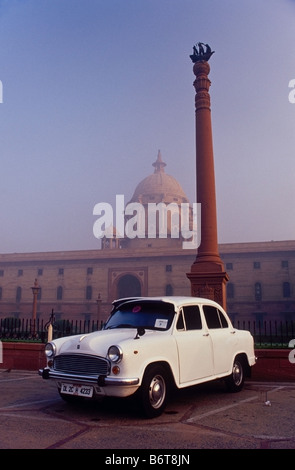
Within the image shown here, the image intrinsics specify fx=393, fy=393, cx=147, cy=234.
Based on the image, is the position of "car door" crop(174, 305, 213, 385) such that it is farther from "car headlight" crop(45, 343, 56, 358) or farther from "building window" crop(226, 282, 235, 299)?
"building window" crop(226, 282, 235, 299)

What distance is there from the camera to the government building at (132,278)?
42.4 metres

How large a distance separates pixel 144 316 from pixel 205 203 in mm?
9334

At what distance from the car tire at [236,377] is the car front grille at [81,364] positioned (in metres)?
2.49

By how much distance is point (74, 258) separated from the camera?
47500 mm

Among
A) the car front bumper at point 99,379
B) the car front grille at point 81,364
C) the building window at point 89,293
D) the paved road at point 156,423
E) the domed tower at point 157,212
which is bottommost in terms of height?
the paved road at point 156,423

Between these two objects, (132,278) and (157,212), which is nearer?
(132,278)

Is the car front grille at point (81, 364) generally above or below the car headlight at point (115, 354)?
below

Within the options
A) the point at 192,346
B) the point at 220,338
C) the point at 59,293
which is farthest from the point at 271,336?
the point at 59,293

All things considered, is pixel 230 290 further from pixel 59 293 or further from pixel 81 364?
pixel 81 364

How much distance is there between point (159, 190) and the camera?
2586 inches

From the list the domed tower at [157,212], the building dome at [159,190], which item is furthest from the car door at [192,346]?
the building dome at [159,190]

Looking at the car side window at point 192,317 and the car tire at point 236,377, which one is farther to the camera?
the car tire at point 236,377

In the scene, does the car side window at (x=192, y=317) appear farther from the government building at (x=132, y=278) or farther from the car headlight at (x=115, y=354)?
the government building at (x=132, y=278)
